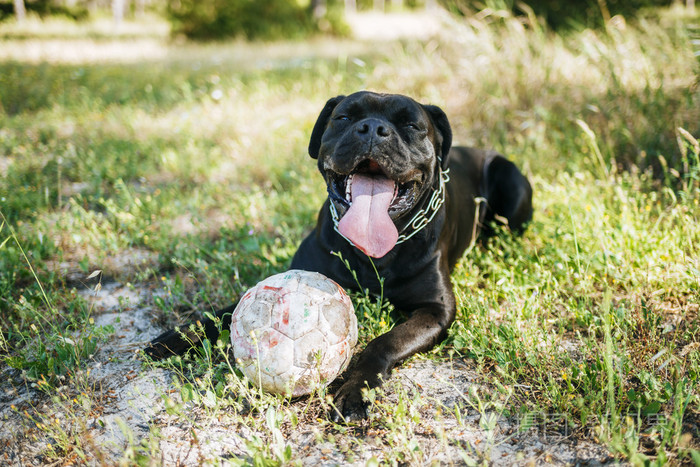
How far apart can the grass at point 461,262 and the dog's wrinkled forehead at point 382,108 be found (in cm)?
99

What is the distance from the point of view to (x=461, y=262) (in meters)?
3.50

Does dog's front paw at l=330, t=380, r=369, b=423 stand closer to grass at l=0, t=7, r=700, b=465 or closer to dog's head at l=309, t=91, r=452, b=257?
grass at l=0, t=7, r=700, b=465

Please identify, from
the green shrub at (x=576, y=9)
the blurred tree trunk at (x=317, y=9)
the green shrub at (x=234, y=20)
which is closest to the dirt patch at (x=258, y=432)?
the green shrub at (x=576, y=9)

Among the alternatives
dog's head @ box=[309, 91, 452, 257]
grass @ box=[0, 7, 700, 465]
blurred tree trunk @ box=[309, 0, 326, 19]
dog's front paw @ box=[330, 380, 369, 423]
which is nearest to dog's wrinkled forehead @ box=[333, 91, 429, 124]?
dog's head @ box=[309, 91, 452, 257]

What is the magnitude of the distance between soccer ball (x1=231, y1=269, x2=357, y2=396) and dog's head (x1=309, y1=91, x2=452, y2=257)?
48 cm

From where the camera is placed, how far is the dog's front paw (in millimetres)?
2160

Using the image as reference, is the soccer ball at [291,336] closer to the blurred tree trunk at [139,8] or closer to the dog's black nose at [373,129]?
the dog's black nose at [373,129]

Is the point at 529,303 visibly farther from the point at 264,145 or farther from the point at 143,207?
the point at 264,145

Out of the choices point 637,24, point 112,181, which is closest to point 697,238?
point 112,181

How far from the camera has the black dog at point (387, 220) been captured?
2631mm

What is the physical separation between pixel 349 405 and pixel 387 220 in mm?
969

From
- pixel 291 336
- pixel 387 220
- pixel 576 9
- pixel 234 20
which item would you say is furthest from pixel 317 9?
pixel 291 336

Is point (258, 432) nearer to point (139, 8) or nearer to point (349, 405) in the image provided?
point (349, 405)

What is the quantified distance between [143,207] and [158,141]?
198cm
